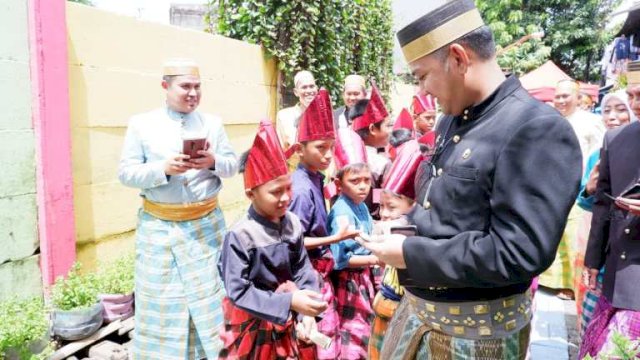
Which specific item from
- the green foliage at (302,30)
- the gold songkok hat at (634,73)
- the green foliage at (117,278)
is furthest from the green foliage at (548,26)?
the green foliage at (117,278)

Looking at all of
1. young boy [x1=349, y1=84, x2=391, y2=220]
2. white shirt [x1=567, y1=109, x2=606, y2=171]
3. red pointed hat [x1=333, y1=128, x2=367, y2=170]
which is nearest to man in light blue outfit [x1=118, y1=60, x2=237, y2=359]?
red pointed hat [x1=333, y1=128, x2=367, y2=170]

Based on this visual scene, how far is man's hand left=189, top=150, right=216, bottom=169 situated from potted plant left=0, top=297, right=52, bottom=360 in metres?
1.31

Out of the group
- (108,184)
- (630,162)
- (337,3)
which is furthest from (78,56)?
(337,3)

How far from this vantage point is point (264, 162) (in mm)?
2553

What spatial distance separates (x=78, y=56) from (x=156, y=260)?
5.62ft

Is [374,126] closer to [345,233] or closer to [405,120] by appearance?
[345,233]

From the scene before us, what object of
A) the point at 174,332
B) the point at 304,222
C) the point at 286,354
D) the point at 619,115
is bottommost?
the point at 174,332

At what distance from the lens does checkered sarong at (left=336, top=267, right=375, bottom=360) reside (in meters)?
3.25

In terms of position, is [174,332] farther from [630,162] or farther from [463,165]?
[630,162]

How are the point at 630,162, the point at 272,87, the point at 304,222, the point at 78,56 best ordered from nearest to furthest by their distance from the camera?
the point at 630,162 → the point at 304,222 → the point at 78,56 → the point at 272,87

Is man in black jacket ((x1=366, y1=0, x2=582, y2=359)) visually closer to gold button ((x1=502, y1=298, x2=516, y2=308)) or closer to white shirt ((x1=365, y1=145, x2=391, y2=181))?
gold button ((x1=502, y1=298, x2=516, y2=308))

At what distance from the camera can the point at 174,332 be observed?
11.5 ft

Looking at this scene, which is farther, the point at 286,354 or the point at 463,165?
the point at 286,354

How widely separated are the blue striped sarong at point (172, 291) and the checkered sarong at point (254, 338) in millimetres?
1014
